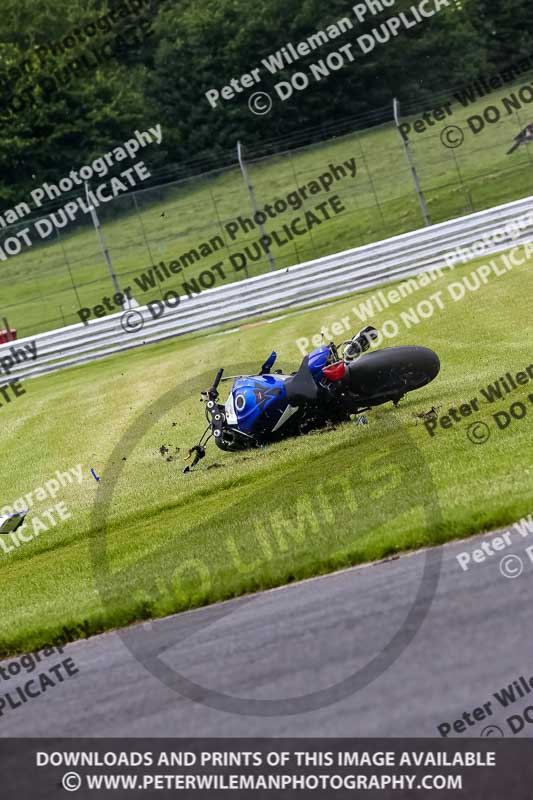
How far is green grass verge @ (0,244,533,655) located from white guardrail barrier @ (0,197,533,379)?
8.69 meters

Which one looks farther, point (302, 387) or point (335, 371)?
point (302, 387)

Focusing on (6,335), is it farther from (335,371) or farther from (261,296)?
(335,371)

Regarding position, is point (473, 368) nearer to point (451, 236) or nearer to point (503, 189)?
point (451, 236)

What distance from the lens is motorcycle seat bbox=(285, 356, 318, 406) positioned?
9867 millimetres

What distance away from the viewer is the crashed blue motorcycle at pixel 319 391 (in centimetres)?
984

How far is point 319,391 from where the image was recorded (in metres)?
10.1

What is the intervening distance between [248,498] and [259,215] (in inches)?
773

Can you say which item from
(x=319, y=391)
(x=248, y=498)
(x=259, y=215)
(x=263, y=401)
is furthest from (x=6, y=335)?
(x=248, y=498)

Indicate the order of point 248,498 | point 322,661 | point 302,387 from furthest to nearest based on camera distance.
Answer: point 302,387
point 248,498
point 322,661
